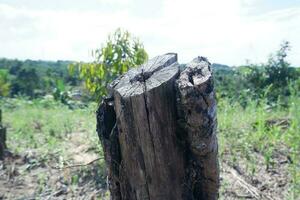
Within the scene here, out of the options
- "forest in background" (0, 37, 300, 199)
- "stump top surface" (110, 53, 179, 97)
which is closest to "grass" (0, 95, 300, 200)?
"forest in background" (0, 37, 300, 199)

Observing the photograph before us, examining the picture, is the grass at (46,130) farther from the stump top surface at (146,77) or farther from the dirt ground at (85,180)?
the stump top surface at (146,77)

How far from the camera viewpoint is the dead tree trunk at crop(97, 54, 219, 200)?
155 centimetres

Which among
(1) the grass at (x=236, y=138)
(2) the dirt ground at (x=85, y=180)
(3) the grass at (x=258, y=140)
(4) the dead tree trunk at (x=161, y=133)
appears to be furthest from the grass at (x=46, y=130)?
(4) the dead tree trunk at (x=161, y=133)

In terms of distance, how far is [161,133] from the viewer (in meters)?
1.60

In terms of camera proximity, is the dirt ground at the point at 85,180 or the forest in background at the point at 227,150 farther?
the forest in background at the point at 227,150

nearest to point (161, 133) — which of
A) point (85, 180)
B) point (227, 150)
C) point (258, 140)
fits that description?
point (85, 180)

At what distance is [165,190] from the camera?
1646 millimetres

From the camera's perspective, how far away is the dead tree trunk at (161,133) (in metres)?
1.55

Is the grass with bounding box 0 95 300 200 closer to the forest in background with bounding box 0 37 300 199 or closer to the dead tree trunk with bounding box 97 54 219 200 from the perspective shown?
the forest in background with bounding box 0 37 300 199

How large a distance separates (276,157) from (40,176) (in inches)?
94.4

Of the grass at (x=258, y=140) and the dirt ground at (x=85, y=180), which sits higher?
the grass at (x=258, y=140)

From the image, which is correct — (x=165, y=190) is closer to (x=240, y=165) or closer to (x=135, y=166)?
(x=135, y=166)

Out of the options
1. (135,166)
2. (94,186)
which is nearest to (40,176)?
(94,186)

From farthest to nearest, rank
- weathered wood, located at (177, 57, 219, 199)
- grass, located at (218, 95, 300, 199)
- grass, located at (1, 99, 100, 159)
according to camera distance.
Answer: grass, located at (1, 99, 100, 159), grass, located at (218, 95, 300, 199), weathered wood, located at (177, 57, 219, 199)
